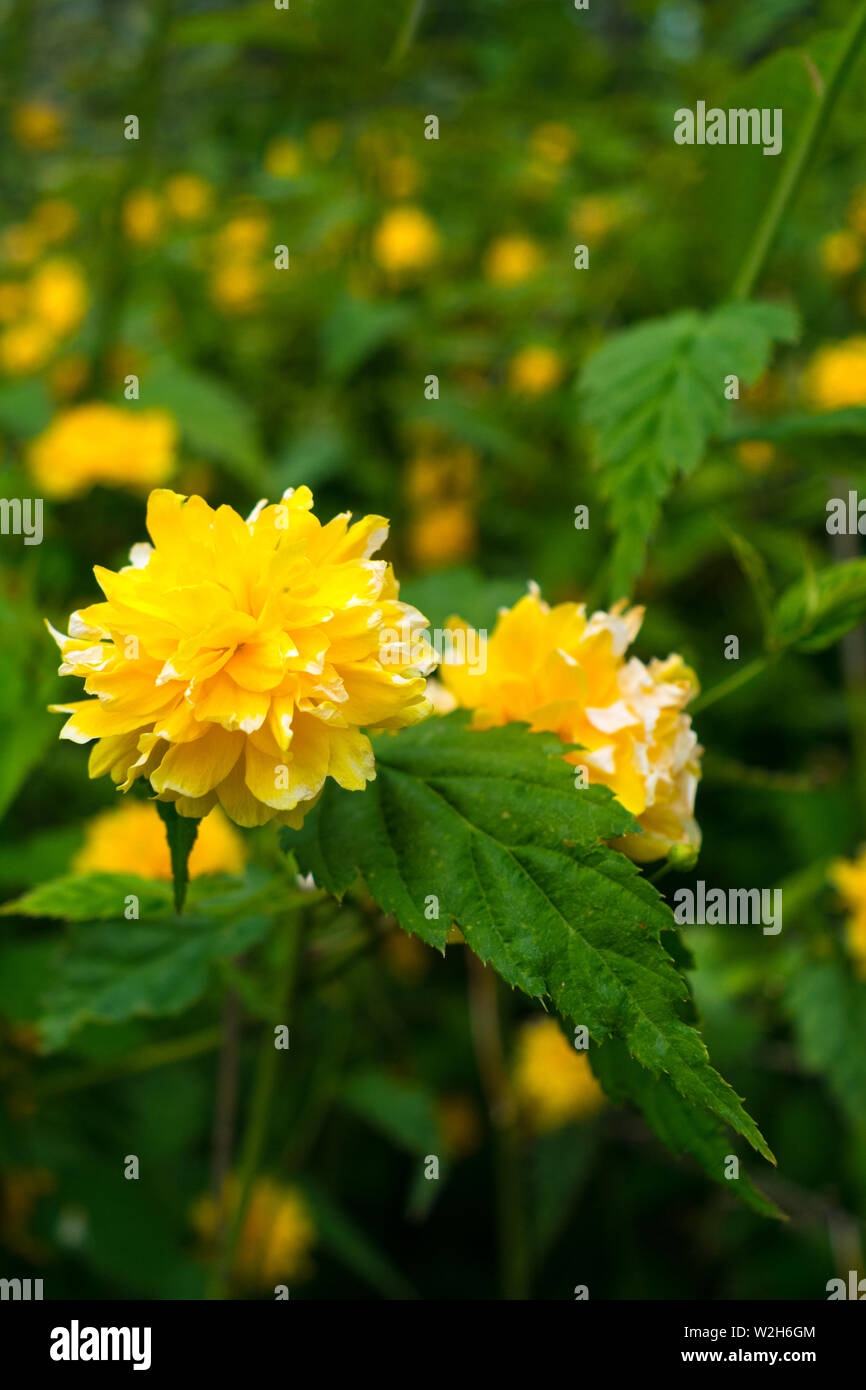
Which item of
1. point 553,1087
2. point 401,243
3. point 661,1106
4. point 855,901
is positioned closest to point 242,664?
point 661,1106

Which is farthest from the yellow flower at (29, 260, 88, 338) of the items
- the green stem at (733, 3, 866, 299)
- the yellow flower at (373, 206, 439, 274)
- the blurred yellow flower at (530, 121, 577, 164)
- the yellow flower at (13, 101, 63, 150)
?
the green stem at (733, 3, 866, 299)

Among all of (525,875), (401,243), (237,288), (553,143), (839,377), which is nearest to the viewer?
(525,875)

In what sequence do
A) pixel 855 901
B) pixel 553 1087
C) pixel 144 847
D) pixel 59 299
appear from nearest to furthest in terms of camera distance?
1. pixel 144 847
2. pixel 855 901
3. pixel 553 1087
4. pixel 59 299

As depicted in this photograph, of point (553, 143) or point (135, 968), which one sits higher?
point (553, 143)

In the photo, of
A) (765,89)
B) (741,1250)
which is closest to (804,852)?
(741,1250)

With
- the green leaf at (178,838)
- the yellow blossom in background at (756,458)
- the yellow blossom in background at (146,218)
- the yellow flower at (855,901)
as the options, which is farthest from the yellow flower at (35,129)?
the green leaf at (178,838)

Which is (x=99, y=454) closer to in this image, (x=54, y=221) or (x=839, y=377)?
(x=839, y=377)

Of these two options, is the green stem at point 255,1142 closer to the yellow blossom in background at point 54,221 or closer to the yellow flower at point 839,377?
the yellow flower at point 839,377
